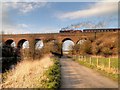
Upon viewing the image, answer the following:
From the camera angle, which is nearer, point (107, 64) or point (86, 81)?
point (86, 81)

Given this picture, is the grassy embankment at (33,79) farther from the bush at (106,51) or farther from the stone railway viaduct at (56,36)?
the stone railway viaduct at (56,36)

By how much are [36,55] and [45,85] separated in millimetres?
27051

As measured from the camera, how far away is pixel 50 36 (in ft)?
222

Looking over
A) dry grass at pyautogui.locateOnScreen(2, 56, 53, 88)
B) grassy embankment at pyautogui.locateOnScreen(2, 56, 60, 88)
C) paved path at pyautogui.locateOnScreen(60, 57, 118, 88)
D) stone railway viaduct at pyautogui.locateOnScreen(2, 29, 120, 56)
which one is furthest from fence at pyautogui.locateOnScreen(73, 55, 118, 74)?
stone railway viaduct at pyautogui.locateOnScreen(2, 29, 120, 56)

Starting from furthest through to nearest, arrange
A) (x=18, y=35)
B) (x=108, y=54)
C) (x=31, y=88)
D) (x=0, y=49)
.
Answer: (x=18, y=35), (x=108, y=54), (x=0, y=49), (x=31, y=88)

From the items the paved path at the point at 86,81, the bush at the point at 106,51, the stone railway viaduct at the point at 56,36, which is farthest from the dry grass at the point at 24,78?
the stone railway viaduct at the point at 56,36

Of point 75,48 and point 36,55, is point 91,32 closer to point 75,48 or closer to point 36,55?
point 75,48

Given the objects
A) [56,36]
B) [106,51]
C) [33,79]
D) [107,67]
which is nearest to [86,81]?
[33,79]

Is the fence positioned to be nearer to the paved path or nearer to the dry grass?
the paved path

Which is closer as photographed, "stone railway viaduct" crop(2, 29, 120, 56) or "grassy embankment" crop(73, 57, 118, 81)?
"grassy embankment" crop(73, 57, 118, 81)

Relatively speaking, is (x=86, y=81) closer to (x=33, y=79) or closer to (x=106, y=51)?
(x=33, y=79)

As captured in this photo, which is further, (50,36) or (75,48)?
(50,36)

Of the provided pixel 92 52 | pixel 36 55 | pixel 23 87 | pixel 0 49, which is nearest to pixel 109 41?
pixel 92 52

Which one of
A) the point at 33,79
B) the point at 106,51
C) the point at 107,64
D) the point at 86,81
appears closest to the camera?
the point at 33,79
